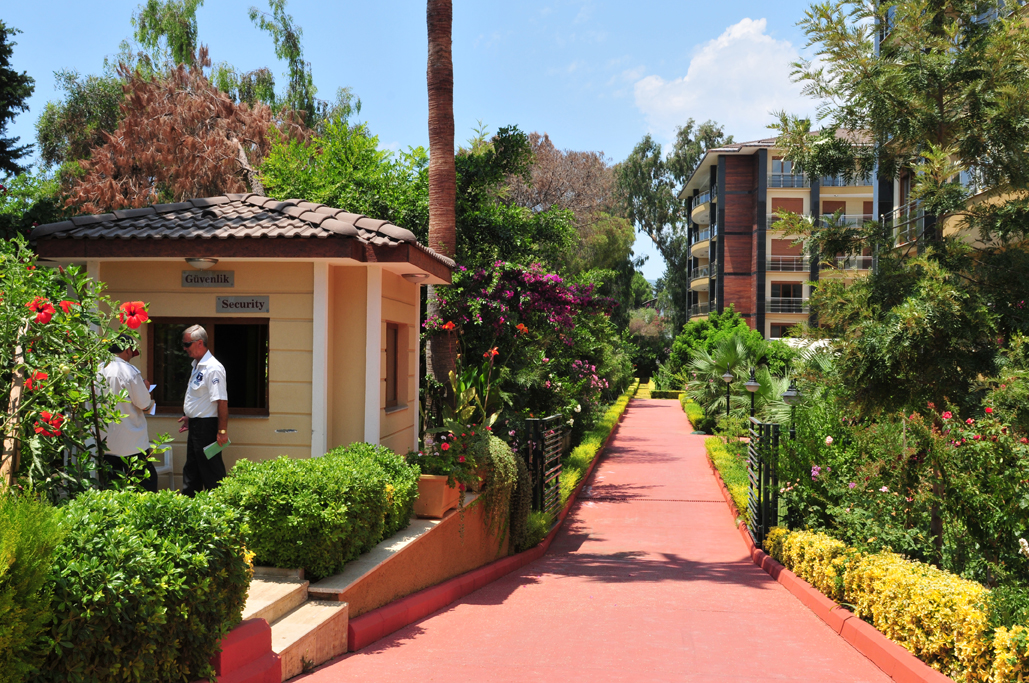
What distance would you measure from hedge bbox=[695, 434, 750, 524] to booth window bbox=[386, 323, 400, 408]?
5462 mm

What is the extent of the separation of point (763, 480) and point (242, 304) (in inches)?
265

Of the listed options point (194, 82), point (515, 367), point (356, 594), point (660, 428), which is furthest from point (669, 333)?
point (356, 594)

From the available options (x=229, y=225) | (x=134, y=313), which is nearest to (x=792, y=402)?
(x=229, y=225)

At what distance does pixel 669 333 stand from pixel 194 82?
40.4 m

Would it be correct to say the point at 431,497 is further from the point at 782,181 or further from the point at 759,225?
the point at 782,181

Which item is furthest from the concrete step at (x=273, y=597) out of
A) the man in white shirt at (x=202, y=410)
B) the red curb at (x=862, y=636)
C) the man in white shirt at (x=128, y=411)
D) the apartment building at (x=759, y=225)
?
the apartment building at (x=759, y=225)

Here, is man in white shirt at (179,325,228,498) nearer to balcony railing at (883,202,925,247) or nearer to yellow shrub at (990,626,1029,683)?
yellow shrub at (990,626,1029,683)

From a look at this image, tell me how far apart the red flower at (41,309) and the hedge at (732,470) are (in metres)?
9.60

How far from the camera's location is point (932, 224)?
23.1ft

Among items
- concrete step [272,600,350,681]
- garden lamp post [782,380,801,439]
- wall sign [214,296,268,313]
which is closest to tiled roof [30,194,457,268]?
wall sign [214,296,268,313]

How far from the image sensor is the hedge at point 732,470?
1237 centimetres

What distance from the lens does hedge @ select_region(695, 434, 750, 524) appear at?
40.6 ft

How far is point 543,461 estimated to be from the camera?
1127 centimetres

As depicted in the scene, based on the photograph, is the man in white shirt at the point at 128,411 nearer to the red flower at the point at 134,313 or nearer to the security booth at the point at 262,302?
the red flower at the point at 134,313
